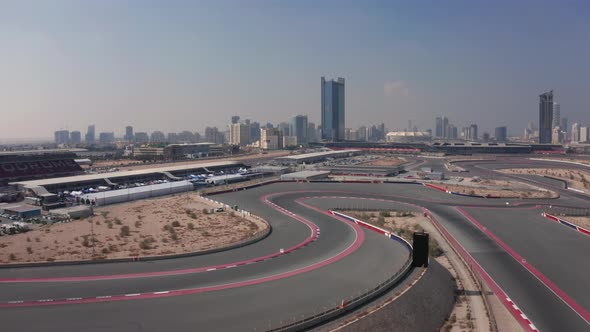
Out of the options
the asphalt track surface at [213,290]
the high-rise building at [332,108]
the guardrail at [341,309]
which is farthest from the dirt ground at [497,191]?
the high-rise building at [332,108]

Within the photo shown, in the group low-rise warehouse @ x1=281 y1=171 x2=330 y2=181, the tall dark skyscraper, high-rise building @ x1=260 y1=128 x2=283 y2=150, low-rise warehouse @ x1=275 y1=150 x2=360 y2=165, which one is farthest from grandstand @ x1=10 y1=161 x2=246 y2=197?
the tall dark skyscraper

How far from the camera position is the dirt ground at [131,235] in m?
20.2

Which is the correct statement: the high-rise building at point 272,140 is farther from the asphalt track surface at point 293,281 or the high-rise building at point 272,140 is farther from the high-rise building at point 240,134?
the asphalt track surface at point 293,281

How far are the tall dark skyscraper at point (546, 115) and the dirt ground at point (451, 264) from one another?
134 metres

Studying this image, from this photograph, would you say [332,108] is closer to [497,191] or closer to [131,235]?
[497,191]

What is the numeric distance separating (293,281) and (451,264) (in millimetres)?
7912

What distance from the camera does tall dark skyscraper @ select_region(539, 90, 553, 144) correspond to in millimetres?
Result: 143238

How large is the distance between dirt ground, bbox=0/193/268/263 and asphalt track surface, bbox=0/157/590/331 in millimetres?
1779

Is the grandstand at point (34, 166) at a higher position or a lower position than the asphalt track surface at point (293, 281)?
higher

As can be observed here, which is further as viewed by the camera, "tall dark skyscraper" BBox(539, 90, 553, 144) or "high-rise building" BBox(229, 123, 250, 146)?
"high-rise building" BBox(229, 123, 250, 146)

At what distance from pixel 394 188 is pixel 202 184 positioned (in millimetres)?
20319

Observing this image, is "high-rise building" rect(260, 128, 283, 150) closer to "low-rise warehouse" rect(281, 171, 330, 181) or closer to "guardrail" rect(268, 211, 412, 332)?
"low-rise warehouse" rect(281, 171, 330, 181)

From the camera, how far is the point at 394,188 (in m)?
45.6

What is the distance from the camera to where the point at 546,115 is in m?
144
